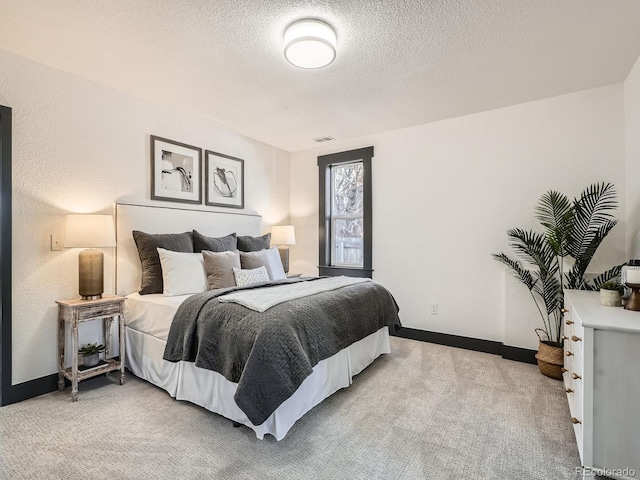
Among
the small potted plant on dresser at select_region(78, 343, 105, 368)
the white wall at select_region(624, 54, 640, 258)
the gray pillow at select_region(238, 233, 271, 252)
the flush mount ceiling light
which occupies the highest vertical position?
the flush mount ceiling light

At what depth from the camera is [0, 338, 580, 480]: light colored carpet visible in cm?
163

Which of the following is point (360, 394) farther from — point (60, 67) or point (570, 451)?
point (60, 67)

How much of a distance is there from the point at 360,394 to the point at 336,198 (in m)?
2.79

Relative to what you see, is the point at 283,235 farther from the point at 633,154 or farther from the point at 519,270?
the point at 633,154

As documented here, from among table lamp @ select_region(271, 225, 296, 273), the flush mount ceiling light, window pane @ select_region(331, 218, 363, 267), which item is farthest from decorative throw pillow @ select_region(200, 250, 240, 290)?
window pane @ select_region(331, 218, 363, 267)

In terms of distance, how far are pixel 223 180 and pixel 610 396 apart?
149 inches

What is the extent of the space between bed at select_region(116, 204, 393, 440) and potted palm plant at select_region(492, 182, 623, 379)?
4.64ft

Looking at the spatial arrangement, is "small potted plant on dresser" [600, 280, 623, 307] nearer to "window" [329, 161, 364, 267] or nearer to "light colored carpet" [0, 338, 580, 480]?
"light colored carpet" [0, 338, 580, 480]

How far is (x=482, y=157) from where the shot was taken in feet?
11.0

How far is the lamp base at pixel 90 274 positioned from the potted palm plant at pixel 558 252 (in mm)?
3596

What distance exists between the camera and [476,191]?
339 centimetres

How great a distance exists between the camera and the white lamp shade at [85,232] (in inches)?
93.4

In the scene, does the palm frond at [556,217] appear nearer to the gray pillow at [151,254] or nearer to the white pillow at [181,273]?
the white pillow at [181,273]

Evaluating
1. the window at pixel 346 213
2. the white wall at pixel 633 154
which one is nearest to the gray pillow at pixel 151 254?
the window at pixel 346 213
